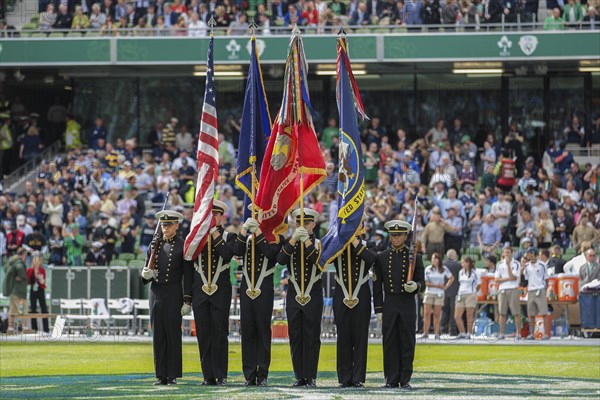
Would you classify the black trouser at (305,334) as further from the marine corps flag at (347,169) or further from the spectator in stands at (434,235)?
the spectator in stands at (434,235)

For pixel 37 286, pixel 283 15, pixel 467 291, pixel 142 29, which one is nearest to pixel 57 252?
pixel 37 286

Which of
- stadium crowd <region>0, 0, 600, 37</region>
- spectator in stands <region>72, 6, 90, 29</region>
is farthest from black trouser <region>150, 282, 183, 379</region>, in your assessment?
spectator in stands <region>72, 6, 90, 29</region>

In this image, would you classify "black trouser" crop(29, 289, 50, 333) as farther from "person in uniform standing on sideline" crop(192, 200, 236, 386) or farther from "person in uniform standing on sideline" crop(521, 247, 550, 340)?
"person in uniform standing on sideline" crop(192, 200, 236, 386)

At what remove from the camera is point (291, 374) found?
18.2 meters

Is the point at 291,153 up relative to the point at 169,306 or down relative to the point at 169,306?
up

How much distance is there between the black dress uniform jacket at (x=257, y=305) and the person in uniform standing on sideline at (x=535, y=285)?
38.3 ft

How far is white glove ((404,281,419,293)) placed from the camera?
15.7 metres

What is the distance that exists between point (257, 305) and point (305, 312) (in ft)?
1.86

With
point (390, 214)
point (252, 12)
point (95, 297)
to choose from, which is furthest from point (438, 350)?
point (252, 12)

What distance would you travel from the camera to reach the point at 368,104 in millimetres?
39812

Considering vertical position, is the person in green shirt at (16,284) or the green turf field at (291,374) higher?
the person in green shirt at (16,284)

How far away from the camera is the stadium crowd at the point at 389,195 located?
3011cm

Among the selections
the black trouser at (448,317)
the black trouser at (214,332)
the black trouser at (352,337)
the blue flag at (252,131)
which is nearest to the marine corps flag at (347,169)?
the black trouser at (352,337)

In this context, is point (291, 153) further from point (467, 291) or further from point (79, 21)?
point (79, 21)
